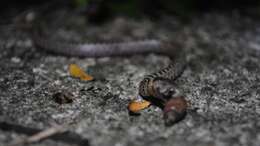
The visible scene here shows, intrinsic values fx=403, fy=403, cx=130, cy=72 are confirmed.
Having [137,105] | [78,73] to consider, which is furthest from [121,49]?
[137,105]

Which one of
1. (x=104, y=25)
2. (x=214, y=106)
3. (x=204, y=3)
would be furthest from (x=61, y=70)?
(x=204, y=3)

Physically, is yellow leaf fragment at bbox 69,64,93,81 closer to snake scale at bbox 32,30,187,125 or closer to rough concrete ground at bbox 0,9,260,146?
rough concrete ground at bbox 0,9,260,146

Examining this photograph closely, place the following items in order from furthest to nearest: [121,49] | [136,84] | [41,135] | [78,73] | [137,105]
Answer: [121,49]
[78,73]
[136,84]
[137,105]
[41,135]

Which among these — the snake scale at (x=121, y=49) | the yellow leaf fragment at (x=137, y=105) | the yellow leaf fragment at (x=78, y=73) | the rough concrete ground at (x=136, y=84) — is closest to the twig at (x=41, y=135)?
the rough concrete ground at (x=136, y=84)

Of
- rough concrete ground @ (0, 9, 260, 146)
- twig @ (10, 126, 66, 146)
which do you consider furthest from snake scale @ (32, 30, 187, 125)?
twig @ (10, 126, 66, 146)

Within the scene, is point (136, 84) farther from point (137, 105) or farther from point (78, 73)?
point (78, 73)
